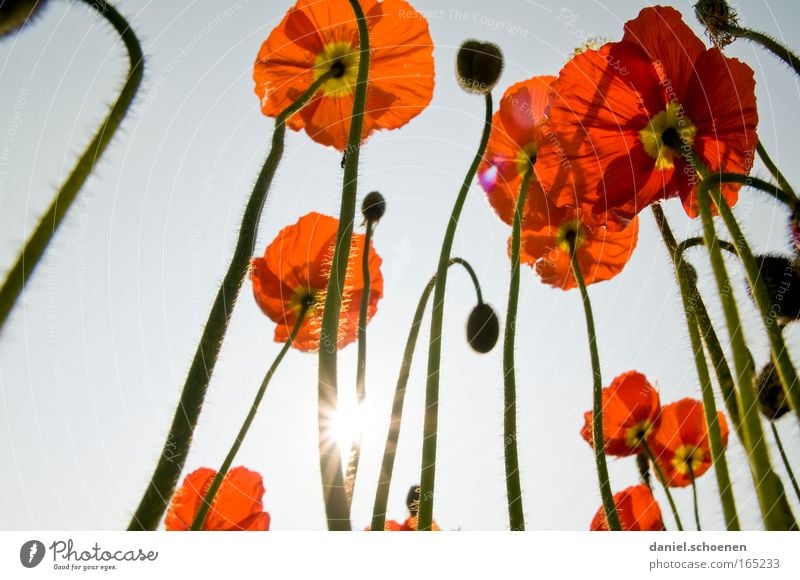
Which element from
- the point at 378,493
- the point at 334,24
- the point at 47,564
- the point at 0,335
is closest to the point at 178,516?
the point at 47,564

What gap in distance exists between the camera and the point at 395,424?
0.63 m

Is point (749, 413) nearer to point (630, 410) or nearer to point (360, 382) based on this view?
point (360, 382)

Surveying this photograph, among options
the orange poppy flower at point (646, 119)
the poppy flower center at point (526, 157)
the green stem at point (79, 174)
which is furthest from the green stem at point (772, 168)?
the green stem at point (79, 174)

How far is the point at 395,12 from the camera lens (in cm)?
70

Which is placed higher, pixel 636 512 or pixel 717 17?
pixel 717 17

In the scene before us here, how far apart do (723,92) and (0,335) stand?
2.13 feet

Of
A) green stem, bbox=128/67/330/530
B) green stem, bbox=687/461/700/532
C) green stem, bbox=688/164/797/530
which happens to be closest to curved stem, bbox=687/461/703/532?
green stem, bbox=687/461/700/532

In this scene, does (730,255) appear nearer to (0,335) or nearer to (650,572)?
(650,572)

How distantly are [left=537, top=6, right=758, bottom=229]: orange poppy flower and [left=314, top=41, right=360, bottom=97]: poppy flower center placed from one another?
10.4 inches

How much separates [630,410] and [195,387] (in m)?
0.66

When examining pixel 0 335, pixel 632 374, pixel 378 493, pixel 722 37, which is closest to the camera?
pixel 0 335

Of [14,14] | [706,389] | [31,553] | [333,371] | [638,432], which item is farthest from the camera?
[638,432]

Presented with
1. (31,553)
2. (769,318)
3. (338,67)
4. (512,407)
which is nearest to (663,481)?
(512,407)

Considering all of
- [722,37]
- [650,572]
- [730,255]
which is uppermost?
[722,37]
